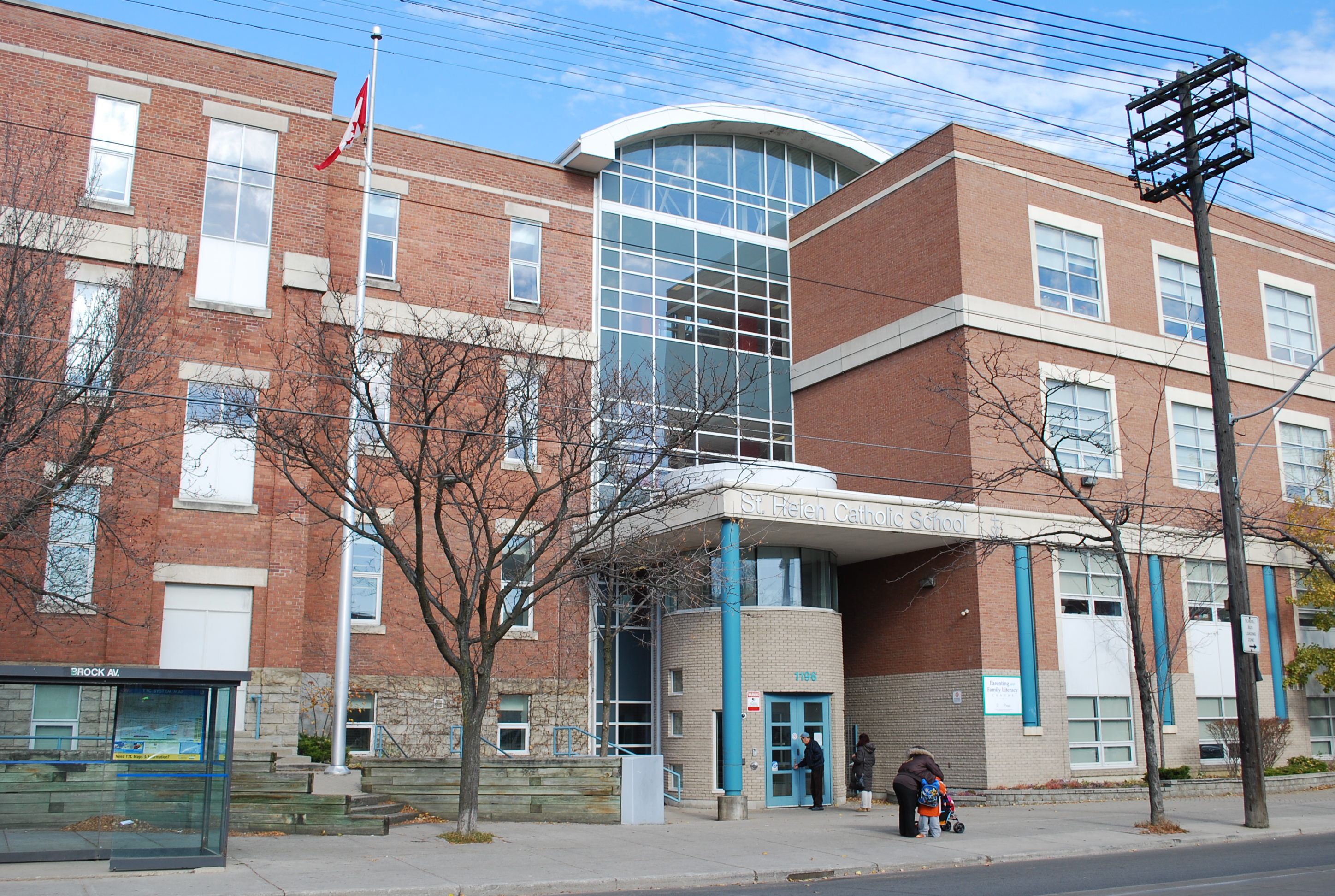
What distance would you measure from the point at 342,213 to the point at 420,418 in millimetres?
11285

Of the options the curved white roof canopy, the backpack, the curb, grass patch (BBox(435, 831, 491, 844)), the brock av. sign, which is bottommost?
the curb

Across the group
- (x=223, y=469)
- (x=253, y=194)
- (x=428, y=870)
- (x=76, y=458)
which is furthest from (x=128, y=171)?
(x=428, y=870)

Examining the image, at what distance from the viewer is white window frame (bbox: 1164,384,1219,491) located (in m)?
30.2

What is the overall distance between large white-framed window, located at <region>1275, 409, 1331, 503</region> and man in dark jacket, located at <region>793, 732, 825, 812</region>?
17.7 meters

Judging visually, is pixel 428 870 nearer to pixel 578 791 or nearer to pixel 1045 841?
pixel 578 791

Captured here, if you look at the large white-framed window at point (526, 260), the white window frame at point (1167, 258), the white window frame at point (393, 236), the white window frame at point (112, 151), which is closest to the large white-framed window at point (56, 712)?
the white window frame at point (112, 151)

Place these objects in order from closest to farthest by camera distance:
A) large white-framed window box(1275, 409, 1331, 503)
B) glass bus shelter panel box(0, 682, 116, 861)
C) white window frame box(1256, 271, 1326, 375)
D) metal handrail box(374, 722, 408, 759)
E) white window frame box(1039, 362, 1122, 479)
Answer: glass bus shelter panel box(0, 682, 116, 861), metal handrail box(374, 722, 408, 759), white window frame box(1039, 362, 1122, 479), large white-framed window box(1275, 409, 1331, 503), white window frame box(1256, 271, 1326, 375)

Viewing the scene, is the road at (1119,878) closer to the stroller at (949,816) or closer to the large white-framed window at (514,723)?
the stroller at (949,816)

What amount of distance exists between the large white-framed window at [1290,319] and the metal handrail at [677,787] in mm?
21918

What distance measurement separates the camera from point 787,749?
24.9m

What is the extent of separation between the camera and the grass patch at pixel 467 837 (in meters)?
16.3

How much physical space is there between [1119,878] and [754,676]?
11.6 metres

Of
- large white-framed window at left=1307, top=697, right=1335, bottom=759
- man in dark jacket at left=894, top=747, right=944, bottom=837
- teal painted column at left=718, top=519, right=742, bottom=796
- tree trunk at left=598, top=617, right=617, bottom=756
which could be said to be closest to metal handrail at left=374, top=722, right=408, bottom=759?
tree trunk at left=598, top=617, right=617, bottom=756

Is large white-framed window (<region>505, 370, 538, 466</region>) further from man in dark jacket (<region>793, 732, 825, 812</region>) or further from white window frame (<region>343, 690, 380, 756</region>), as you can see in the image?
man in dark jacket (<region>793, 732, 825, 812</region>)
